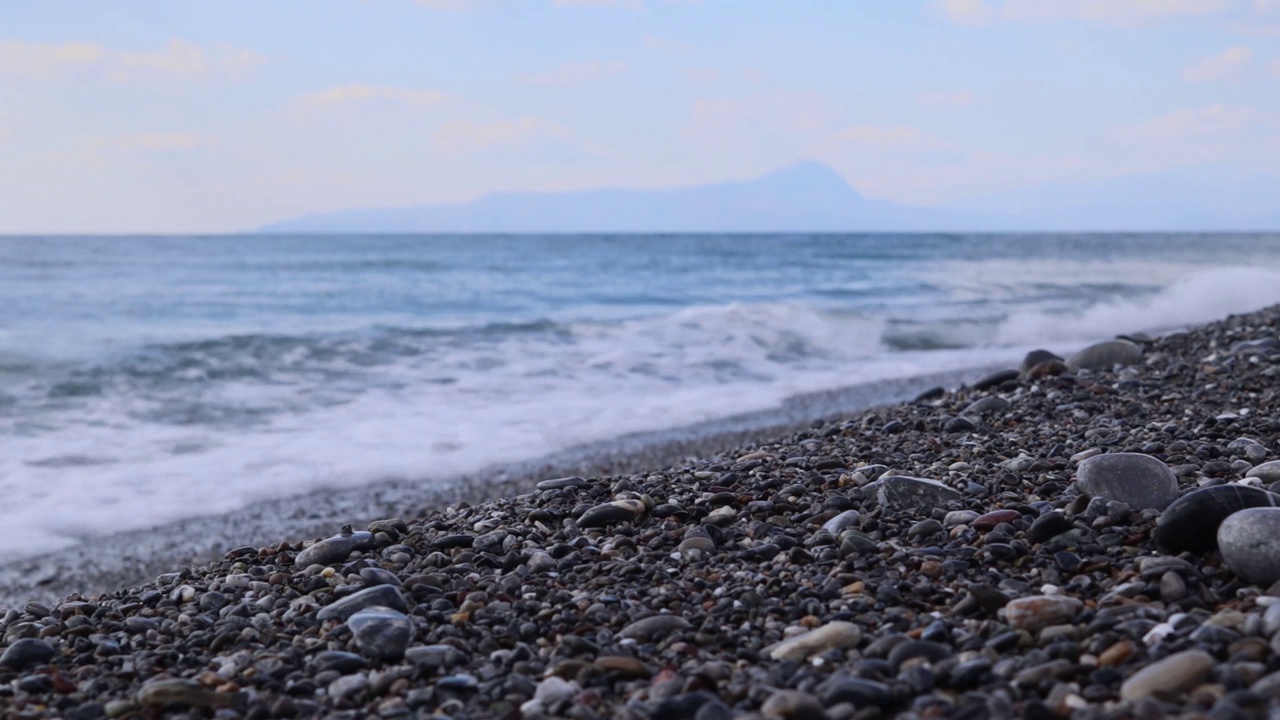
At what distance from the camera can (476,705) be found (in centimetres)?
213

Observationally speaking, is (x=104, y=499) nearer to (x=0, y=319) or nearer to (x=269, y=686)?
(x=269, y=686)

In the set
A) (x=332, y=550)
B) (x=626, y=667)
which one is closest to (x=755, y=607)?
(x=626, y=667)

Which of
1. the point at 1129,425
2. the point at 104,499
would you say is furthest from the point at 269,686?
the point at 104,499

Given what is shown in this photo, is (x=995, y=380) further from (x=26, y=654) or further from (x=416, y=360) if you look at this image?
(x=416, y=360)

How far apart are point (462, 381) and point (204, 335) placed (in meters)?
6.11

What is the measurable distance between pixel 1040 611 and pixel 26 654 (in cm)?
249

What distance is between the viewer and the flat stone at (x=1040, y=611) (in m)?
2.21

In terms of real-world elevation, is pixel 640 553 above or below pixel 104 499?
above

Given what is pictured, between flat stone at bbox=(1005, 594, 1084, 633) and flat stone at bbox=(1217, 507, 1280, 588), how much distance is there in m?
0.41

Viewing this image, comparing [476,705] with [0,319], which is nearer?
A: [476,705]

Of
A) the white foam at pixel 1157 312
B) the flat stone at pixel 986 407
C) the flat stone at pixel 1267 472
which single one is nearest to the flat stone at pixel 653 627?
the flat stone at pixel 1267 472

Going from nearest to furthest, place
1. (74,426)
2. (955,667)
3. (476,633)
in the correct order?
(955,667) < (476,633) < (74,426)

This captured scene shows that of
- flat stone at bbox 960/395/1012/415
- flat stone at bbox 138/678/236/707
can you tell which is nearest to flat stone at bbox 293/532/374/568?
flat stone at bbox 138/678/236/707

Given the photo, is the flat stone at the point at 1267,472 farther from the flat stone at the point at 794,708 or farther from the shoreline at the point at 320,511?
the shoreline at the point at 320,511
